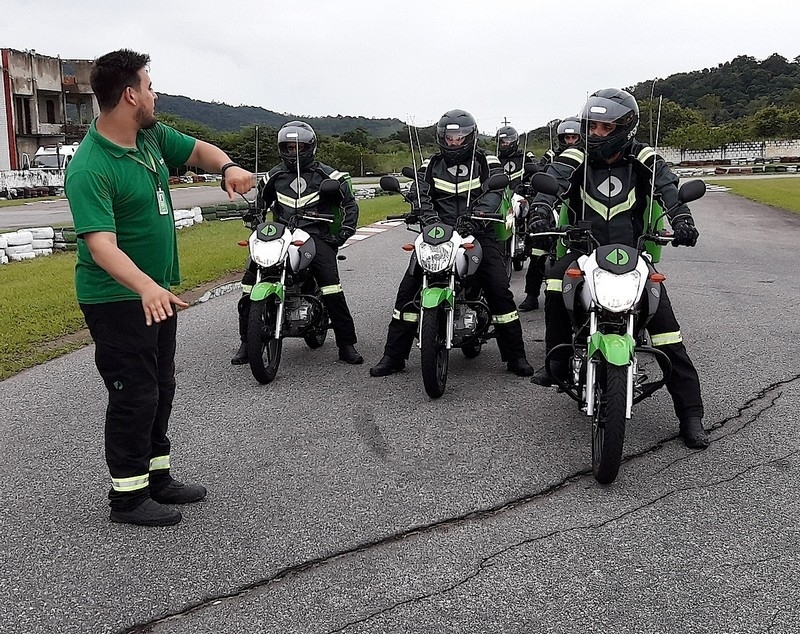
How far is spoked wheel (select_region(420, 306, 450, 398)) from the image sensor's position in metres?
5.70

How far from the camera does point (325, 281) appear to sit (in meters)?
6.94

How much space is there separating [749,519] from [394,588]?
1.74 metres

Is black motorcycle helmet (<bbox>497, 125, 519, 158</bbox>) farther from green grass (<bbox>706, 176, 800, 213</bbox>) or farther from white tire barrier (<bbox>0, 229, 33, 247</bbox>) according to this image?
green grass (<bbox>706, 176, 800, 213</bbox>)

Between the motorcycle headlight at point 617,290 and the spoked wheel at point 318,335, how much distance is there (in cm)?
298

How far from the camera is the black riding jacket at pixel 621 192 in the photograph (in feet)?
17.2

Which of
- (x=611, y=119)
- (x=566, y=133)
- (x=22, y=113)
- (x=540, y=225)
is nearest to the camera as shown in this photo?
(x=611, y=119)

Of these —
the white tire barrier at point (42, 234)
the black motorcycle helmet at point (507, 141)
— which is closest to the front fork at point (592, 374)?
the black motorcycle helmet at point (507, 141)

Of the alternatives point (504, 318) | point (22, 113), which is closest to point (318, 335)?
point (504, 318)

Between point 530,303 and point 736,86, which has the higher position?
point 736,86

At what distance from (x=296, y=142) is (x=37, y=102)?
187 ft

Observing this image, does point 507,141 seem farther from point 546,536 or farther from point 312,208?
point 546,536

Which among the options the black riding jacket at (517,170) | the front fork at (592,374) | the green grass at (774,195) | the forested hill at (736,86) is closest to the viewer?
the front fork at (592,374)

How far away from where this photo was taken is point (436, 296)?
231 inches

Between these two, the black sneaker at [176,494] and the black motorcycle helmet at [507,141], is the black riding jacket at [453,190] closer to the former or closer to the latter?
the black sneaker at [176,494]
